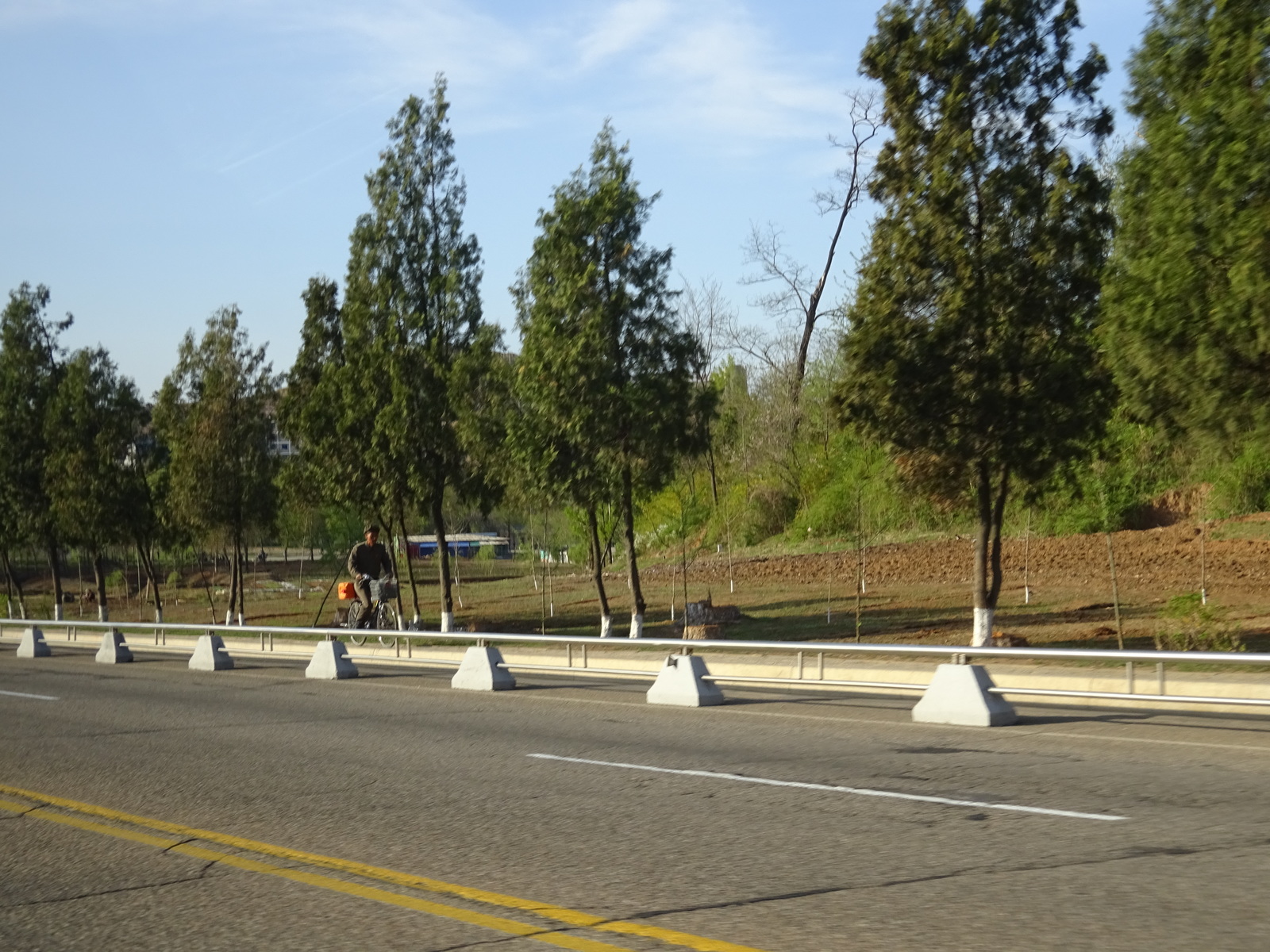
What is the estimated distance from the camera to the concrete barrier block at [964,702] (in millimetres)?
13305

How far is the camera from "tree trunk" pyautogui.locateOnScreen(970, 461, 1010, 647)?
23219 mm

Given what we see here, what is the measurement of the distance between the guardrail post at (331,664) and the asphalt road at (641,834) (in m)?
6.16

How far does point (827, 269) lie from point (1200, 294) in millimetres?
39786

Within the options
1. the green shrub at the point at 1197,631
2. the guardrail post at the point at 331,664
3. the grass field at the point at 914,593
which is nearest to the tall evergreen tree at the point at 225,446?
the grass field at the point at 914,593

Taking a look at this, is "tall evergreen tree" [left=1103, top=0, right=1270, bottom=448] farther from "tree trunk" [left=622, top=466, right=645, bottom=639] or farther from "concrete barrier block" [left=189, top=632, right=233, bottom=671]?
"concrete barrier block" [left=189, top=632, right=233, bottom=671]

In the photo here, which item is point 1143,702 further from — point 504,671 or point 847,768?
point 504,671

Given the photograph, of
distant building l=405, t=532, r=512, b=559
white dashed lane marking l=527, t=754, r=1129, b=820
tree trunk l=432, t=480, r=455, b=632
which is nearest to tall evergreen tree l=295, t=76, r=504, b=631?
tree trunk l=432, t=480, r=455, b=632

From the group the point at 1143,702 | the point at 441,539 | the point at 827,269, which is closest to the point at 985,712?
the point at 1143,702

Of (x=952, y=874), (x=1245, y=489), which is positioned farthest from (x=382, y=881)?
(x=1245, y=489)

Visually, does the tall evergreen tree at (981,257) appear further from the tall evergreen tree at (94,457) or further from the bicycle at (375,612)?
the tall evergreen tree at (94,457)

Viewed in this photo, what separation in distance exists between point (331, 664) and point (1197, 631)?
12817 millimetres

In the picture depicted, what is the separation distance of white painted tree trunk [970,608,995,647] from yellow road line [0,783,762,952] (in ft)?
53.7

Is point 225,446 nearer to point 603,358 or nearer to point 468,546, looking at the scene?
point 603,358

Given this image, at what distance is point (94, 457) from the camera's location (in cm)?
4869
